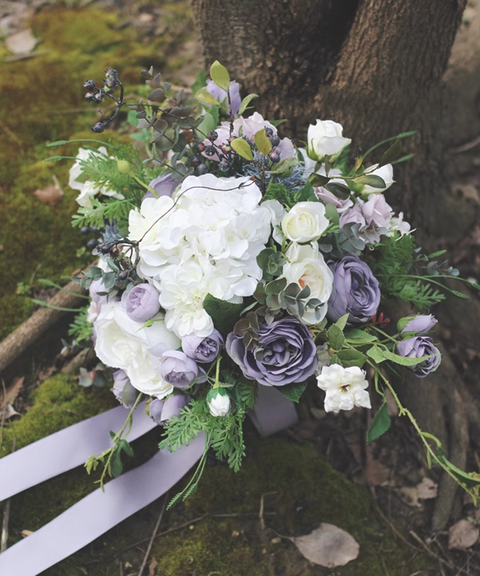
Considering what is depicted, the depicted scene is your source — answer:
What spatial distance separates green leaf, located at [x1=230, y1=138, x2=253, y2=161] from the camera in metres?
1.36

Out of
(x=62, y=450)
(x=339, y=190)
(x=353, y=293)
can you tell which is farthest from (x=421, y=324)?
(x=62, y=450)

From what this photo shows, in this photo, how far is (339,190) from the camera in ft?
4.82

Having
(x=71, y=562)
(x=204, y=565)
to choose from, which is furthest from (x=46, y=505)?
(x=204, y=565)

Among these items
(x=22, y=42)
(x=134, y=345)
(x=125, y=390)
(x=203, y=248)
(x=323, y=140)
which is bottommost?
(x=125, y=390)

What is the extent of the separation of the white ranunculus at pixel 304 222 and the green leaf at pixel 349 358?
0.32 metres

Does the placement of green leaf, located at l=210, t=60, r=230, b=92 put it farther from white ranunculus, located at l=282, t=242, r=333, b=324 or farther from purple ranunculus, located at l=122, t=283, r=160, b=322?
purple ranunculus, located at l=122, t=283, r=160, b=322

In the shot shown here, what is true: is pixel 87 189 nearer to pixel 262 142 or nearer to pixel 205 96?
pixel 205 96

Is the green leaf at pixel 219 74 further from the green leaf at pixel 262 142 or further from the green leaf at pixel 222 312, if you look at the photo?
the green leaf at pixel 222 312

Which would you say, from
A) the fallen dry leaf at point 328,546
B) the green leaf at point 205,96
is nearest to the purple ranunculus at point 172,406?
the fallen dry leaf at point 328,546

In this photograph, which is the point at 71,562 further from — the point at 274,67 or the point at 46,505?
the point at 274,67

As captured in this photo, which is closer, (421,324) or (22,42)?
(421,324)

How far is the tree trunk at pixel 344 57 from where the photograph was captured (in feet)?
5.92

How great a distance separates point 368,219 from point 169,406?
0.80 metres

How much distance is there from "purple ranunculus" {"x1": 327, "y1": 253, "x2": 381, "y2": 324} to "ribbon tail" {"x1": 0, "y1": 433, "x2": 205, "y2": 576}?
0.75 meters
